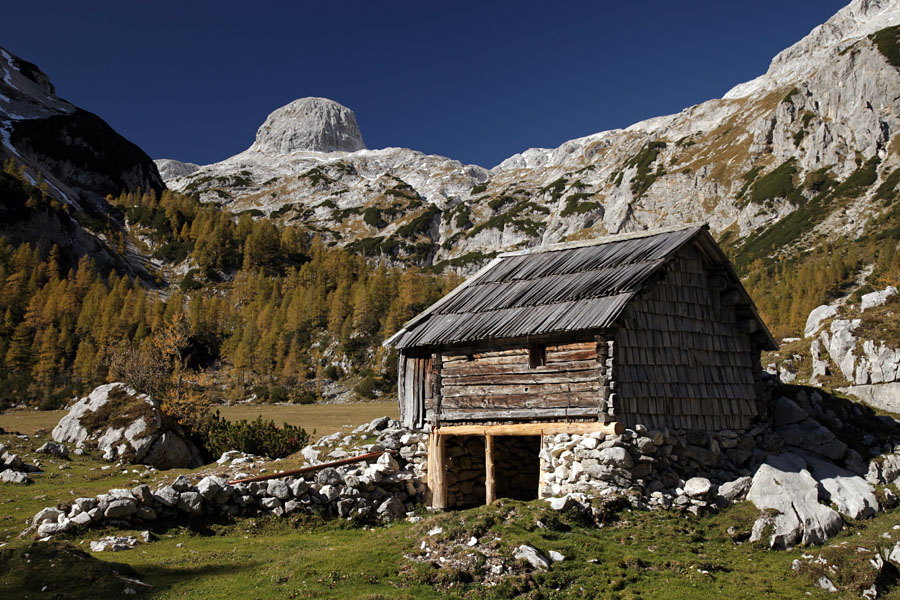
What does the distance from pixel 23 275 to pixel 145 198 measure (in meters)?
75.3

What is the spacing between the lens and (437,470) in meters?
20.9

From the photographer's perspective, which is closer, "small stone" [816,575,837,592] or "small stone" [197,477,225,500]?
"small stone" [816,575,837,592]

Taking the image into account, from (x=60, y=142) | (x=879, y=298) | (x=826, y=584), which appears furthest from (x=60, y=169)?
(x=826, y=584)

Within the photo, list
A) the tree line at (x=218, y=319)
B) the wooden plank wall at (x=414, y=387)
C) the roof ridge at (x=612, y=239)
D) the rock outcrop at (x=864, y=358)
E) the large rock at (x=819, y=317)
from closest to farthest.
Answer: the roof ridge at (x=612, y=239)
the wooden plank wall at (x=414, y=387)
the rock outcrop at (x=864, y=358)
the large rock at (x=819, y=317)
the tree line at (x=218, y=319)

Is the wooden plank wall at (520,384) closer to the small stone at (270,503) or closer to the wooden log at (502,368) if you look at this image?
the wooden log at (502,368)

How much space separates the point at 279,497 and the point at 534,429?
7.74 meters

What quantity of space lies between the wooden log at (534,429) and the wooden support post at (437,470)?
1.10 ft

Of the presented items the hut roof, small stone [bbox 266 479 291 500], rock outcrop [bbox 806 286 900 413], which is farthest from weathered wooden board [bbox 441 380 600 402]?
rock outcrop [bbox 806 286 900 413]

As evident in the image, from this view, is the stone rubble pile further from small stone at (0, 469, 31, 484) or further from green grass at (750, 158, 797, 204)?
green grass at (750, 158, 797, 204)

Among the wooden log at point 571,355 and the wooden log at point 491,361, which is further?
the wooden log at point 491,361

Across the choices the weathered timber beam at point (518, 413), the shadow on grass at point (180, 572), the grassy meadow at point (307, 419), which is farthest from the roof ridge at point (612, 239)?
the grassy meadow at point (307, 419)

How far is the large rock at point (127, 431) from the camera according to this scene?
2708 centimetres

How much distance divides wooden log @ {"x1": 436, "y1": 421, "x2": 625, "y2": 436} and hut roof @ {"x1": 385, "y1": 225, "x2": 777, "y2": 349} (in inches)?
106

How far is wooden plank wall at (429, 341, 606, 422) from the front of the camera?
1811 centimetres
